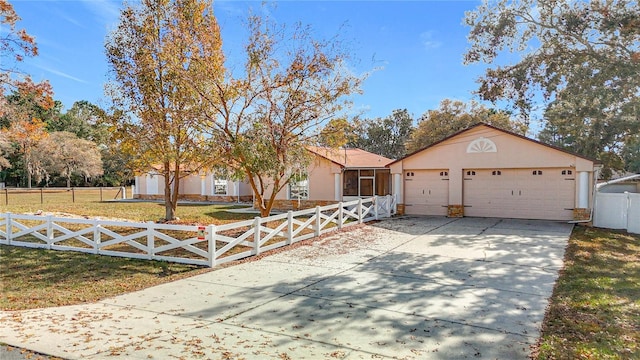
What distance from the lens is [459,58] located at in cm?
1563

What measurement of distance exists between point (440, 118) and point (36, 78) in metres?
28.1

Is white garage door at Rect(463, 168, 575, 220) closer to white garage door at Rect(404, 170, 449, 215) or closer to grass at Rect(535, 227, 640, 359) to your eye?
white garage door at Rect(404, 170, 449, 215)

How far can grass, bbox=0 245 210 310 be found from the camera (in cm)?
648

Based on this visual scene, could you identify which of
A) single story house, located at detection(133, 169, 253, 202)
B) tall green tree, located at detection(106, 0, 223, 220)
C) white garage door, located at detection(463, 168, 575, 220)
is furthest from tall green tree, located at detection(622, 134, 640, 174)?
tall green tree, located at detection(106, 0, 223, 220)

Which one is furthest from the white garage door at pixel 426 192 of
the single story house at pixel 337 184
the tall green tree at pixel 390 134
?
the tall green tree at pixel 390 134

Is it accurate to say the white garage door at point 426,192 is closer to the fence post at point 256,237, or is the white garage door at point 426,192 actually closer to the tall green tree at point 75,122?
the fence post at point 256,237

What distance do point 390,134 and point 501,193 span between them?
105 feet

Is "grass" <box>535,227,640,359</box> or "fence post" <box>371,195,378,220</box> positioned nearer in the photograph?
"grass" <box>535,227,640,359</box>

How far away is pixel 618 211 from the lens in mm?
14789

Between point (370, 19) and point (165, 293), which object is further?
point (370, 19)

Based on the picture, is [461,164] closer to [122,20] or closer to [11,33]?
[122,20]

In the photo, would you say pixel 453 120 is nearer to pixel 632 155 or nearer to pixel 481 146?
pixel 632 155

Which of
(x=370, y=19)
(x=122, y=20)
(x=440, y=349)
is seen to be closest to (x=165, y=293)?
(x=440, y=349)

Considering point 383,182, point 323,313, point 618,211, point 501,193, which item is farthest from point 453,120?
point 323,313
